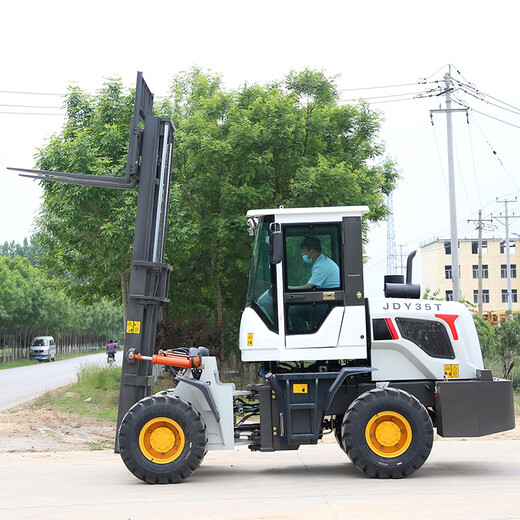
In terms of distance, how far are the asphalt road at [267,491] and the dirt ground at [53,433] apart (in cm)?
211

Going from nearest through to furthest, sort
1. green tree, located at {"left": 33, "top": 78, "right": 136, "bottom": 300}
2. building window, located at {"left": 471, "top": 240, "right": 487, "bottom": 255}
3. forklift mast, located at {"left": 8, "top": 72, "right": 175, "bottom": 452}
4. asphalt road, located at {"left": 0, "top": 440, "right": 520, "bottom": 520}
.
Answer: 1. asphalt road, located at {"left": 0, "top": 440, "right": 520, "bottom": 520}
2. forklift mast, located at {"left": 8, "top": 72, "right": 175, "bottom": 452}
3. green tree, located at {"left": 33, "top": 78, "right": 136, "bottom": 300}
4. building window, located at {"left": 471, "top": 240, "right": 487, "bottom": 255}

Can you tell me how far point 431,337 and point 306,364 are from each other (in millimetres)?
1597

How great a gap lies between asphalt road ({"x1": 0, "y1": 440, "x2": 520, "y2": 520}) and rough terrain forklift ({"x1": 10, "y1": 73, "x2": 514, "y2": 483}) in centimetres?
46

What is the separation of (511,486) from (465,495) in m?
0.87

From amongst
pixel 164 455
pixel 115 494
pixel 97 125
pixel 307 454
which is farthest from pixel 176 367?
pixel 97 125

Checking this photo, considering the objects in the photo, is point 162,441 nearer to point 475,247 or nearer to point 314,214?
point 314,214

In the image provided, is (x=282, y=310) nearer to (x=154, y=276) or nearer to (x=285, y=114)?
(x=154, y=276)

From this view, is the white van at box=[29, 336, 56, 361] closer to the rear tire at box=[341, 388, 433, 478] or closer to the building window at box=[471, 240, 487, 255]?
the rear tire at box=[341, 388, 433, 478]

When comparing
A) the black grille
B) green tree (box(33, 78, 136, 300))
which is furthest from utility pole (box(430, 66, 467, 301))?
the black grille

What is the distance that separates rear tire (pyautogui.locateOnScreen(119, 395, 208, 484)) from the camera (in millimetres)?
8398

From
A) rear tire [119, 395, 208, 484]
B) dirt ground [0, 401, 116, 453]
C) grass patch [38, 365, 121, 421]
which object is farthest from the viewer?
grass patch [38, 365, 121, 421]

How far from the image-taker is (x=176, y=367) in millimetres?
9039

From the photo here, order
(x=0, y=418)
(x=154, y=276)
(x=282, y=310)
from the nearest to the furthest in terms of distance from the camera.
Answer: (x=282, y=310) → (x=154, y=276) → (x=0, y=418)

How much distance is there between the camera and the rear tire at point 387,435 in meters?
8.50
